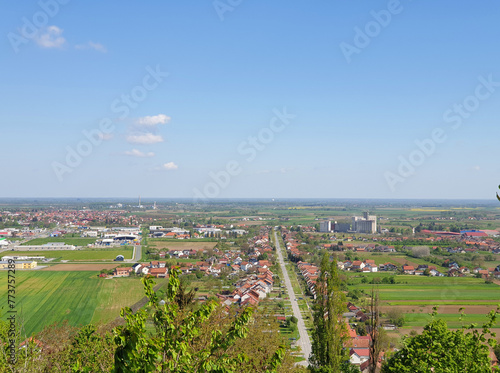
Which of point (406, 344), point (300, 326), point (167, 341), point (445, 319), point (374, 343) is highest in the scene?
point (167, 341)

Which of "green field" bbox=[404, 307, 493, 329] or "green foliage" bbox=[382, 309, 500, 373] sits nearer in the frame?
"green foliage" bbox=[382, 309, 500, 373]

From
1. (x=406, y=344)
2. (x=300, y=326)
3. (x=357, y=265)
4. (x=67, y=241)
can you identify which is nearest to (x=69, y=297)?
(x=300, y=326)

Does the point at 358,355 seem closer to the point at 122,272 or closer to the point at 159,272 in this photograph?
the point at 159,272

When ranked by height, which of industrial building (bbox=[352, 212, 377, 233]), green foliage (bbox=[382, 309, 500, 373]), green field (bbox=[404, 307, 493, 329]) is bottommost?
green field (bbox=[404, 307, 493, 329])

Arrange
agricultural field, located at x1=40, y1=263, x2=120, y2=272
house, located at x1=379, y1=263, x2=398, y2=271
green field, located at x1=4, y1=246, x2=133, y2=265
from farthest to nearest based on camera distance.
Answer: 1. green field, located at x1=4, y1=246, x2=133, y2=265
2. house, located at x1=379, y1=263, x2=398, y2=271
3. agricultural field, located at x1=40, y1=263, x2=120, y2=272

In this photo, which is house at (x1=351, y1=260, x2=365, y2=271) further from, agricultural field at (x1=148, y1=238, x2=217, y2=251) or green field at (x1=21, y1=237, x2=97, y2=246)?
green field at (x1=21, y1=237, x2=97, y2=246)

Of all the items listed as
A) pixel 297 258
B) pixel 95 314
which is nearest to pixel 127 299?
pixel 95 314

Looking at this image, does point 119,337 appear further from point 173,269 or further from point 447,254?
point 447,254

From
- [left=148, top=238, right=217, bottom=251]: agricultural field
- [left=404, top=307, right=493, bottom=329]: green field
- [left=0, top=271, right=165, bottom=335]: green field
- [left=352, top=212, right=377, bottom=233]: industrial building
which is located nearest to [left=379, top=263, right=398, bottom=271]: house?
[left=404, top=307, right=493, bottom=329]: green field

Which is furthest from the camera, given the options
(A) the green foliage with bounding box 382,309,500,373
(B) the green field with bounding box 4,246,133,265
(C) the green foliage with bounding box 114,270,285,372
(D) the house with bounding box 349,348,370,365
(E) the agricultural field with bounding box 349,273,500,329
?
(B) the green field with bounding box 4,246,133,265
